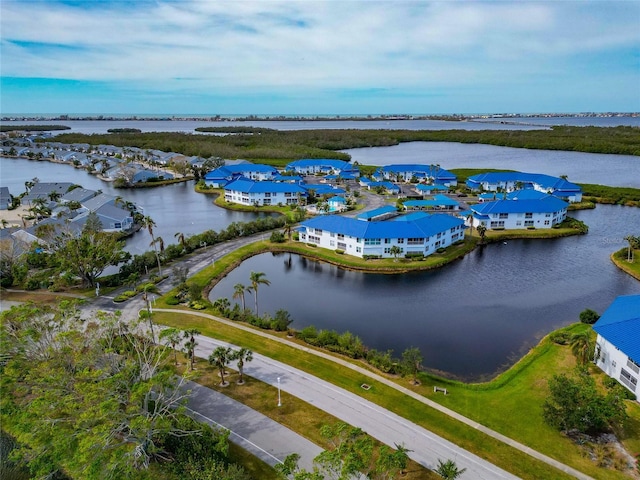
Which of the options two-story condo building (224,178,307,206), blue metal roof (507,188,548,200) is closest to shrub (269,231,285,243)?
two-story condo building (224,178,307,206)

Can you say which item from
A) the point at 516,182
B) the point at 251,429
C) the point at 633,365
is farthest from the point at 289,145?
the point at 251,429

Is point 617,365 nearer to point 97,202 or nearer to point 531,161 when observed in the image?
point 97,202

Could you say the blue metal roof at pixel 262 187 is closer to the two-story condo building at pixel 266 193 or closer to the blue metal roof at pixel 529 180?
→ the two-story condo building at pixel 266 193

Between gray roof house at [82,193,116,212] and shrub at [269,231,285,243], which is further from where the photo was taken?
gray roof house at [82,193,116,212]

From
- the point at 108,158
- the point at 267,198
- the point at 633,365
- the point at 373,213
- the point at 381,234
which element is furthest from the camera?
the point at 108,158

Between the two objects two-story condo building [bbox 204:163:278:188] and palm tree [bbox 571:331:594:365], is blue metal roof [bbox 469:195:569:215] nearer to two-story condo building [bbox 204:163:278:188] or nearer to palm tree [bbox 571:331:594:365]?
palm tree [bbox 571:331:594:365]

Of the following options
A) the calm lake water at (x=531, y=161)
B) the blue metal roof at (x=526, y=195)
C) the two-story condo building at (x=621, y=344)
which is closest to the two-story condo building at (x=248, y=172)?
the calm lake water at (x=531, y=161)
